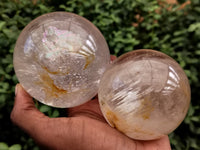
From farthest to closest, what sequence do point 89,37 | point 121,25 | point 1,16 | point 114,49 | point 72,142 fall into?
point 121,25
point 114,49
point 1,16
point 89,37
point 72,142

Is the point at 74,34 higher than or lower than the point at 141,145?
higher

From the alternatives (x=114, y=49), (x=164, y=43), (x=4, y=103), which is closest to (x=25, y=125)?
(x=4, y=103)

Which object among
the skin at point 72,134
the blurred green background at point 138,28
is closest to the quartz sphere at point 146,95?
the skin at point 72,134

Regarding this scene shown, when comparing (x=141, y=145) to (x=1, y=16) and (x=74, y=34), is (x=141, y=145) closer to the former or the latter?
(x=74, y=34)

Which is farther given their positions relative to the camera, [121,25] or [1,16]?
[121,25]

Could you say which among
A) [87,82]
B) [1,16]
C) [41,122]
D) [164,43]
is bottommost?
[164,43]

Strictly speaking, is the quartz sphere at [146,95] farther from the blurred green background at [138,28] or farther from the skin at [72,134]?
the blurred green background at [138,28]

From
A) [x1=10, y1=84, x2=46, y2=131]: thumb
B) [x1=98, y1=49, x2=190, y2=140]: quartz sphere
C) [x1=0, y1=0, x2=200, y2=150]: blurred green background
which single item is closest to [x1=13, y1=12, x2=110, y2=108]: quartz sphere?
[x1=10, y1=84, x2=46, y2=131]: thumb

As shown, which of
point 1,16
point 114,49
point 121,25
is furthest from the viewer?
point 121,25
